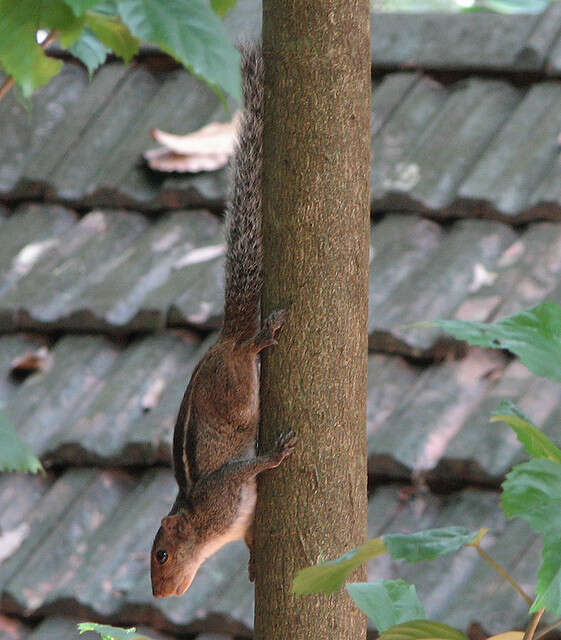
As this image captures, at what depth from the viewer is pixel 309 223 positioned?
964mm

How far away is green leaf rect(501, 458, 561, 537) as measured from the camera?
0.72 m

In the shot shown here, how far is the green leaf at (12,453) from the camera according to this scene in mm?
679

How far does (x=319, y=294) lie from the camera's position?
3.15ft

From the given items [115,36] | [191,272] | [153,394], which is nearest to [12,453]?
[115,36]

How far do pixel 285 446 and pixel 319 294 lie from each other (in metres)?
0.14

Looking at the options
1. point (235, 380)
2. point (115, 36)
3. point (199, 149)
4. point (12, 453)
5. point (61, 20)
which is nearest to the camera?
point (12, 453)

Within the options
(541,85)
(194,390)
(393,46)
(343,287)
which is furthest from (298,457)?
(393,46)

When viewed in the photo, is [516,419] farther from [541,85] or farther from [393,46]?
A: [393,46]

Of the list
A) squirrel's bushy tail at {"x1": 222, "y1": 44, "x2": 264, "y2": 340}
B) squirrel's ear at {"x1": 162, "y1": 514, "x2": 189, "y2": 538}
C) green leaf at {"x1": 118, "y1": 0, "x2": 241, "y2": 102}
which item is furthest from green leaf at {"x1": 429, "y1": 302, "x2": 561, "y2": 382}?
squirrel's ear at {"x1": 162, "y1": 514, "x2": 189, "y2": 538}

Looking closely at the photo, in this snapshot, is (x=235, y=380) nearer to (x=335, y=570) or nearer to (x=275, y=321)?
(x=275, y=321)

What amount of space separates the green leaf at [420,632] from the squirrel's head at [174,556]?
2.29 ft

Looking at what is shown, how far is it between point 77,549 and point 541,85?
136 cm

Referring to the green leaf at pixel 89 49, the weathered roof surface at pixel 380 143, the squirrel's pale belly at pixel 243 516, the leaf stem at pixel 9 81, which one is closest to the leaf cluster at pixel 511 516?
the squirrel's pale belly at pixel 243 516

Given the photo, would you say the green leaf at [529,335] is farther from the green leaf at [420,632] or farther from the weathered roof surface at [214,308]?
the weathered roof surface at [214,308]
